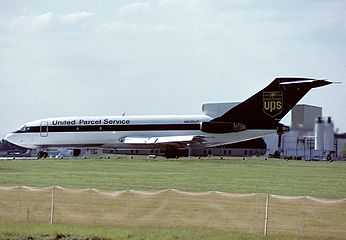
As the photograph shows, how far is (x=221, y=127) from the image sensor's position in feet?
270

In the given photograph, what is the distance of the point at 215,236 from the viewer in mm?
21797

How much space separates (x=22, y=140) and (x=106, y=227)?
70955 millimetres

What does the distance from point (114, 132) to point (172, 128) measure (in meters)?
8.02

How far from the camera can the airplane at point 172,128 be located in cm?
7931

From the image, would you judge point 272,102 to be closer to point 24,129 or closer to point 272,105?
point 272,105

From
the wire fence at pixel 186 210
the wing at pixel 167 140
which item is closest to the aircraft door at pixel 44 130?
the wing at pixel 167 140

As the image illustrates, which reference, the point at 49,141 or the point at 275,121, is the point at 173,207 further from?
the point at 49,141

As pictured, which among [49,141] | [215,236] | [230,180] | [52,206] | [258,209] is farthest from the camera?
[49,141]

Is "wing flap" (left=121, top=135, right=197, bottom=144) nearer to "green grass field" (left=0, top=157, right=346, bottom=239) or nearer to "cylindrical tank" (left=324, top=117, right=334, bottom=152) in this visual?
"green grass field" (left=0, top=157, right=346, bottom=239)

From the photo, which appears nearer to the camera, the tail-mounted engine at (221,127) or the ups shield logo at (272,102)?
the ups shield logo at (272,102)

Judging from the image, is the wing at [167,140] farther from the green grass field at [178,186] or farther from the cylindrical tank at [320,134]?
the cylindrical tank at [320,134]

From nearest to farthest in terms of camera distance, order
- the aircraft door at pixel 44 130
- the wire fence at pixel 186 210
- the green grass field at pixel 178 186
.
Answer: the wire fence at pixel 186 210
the green grass field at pixel 178 186
the aircraft door at pixel 44 130

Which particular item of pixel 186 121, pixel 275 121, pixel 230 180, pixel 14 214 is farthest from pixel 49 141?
pixel 14 214

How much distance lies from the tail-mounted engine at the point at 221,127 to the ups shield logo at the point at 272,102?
339 cm
